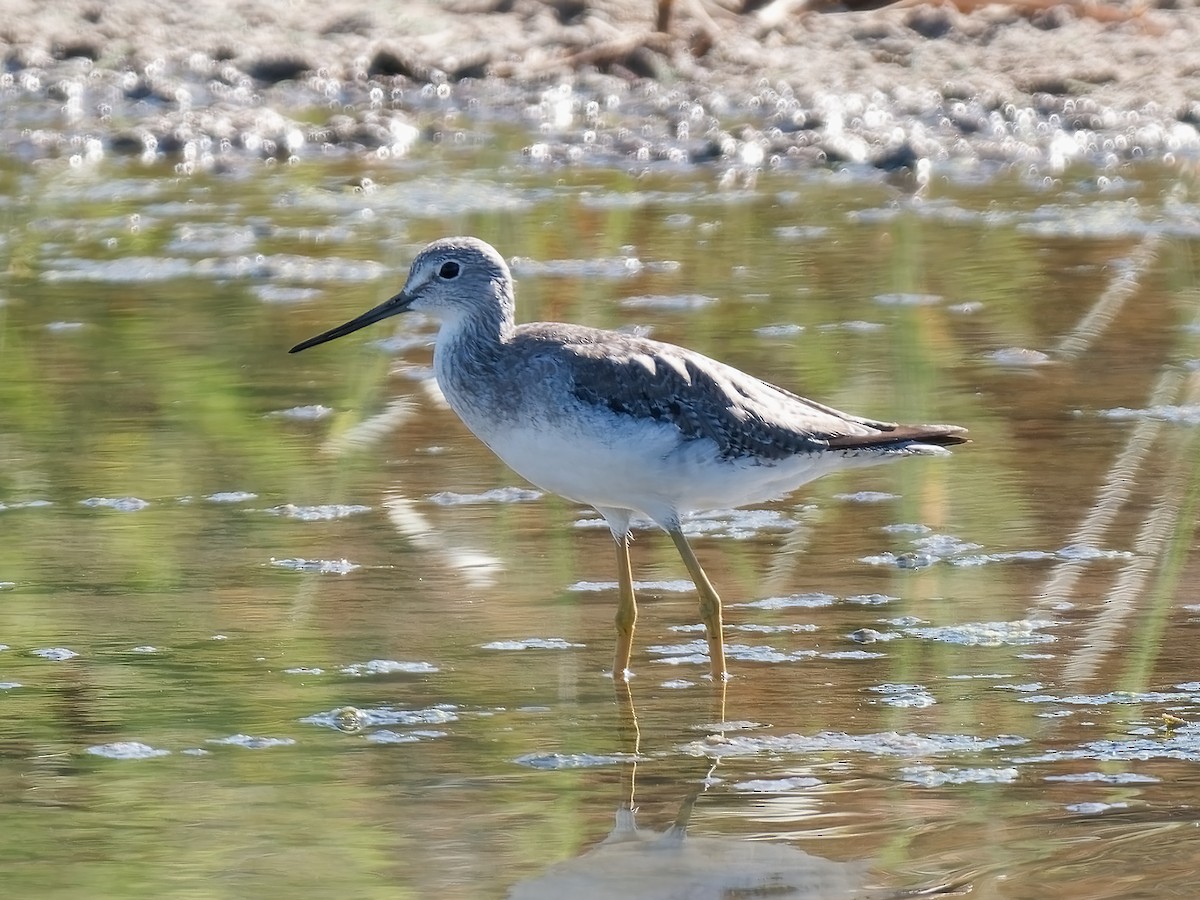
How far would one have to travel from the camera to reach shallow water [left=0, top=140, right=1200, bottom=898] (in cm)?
411

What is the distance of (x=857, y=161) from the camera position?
1166 cm

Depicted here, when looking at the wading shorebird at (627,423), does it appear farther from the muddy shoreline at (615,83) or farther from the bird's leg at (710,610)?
the muddy shoreline at (615,83)

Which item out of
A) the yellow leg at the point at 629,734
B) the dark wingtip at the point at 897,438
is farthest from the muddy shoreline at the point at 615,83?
the yellow leg at the point at 629,734

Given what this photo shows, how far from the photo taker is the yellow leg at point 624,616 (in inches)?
204

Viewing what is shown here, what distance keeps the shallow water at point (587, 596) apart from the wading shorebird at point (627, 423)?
1.08 ft

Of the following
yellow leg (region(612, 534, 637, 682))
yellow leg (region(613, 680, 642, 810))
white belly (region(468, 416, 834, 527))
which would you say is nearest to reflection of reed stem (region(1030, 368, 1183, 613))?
white belly (region(468, 416, 834, 527))

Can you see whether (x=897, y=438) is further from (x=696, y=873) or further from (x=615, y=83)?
(x=615, y=83)

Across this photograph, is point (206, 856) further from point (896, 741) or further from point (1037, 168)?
point (1037, 168)

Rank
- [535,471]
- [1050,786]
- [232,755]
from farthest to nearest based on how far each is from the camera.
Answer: [535,471] → [232,755] → [1050,786]

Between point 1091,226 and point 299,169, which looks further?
point 299,169

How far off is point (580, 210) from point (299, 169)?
2005 mm

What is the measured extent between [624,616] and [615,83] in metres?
8.35

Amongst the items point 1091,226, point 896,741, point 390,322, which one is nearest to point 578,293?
point 390,322

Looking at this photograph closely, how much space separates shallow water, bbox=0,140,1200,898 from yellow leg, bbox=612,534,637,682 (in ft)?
0.18
